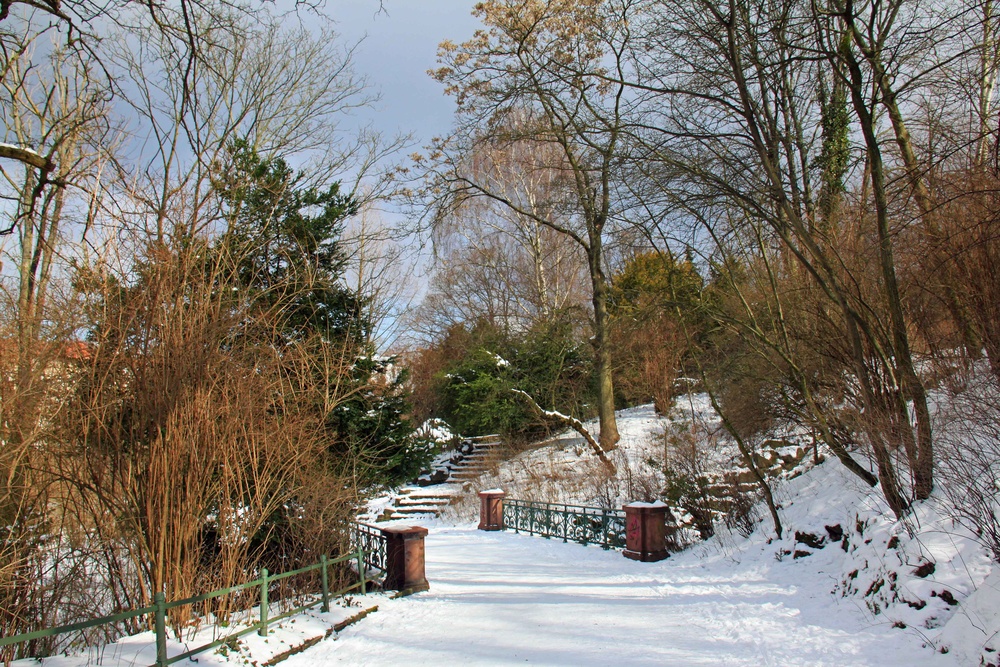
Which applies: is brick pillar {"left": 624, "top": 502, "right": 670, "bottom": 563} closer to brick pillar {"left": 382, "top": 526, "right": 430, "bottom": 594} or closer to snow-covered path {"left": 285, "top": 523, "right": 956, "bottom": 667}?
snow-covered path {"left": 285, "top": 523, "right": 956, "bottom": 667}

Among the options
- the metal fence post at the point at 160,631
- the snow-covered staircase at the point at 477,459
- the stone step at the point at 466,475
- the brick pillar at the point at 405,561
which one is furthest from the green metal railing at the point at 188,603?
the snow-covered staircase at the point at 477,459

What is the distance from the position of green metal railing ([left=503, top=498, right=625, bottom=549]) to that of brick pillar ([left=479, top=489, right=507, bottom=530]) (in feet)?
Answer: 0.77

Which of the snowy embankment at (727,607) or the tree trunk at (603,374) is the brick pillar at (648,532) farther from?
the tree trunk at (603,374)

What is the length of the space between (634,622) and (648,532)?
12.6ft

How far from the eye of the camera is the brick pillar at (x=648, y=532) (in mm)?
10094

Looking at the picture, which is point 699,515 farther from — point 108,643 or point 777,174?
point 108,643

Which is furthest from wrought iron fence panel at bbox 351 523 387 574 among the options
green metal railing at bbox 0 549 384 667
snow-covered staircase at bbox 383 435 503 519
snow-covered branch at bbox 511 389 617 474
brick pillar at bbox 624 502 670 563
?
snow-covered staircase at bbox 383 435 503 519

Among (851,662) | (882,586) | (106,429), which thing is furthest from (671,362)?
(106,429)

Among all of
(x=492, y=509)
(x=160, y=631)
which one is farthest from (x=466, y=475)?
(x=160, y=631)

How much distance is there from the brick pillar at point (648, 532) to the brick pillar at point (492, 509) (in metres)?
5.07

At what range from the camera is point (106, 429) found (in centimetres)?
566

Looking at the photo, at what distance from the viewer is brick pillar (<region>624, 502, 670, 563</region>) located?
33.1 ft

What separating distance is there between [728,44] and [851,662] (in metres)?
6.95

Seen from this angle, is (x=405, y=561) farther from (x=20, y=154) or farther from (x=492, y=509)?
(x=492, y=509)
